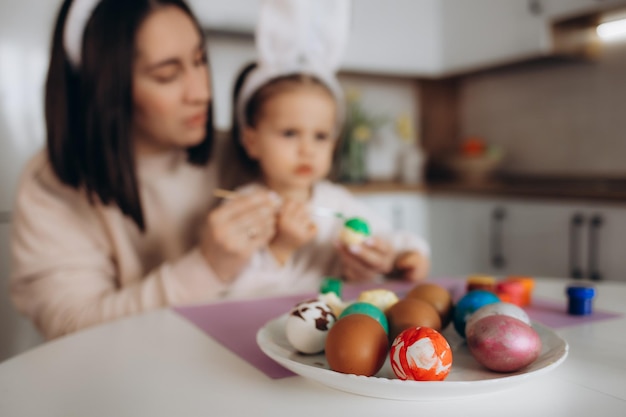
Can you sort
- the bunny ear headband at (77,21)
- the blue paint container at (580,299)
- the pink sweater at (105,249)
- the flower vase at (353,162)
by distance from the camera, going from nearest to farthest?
1. the blue paint container at (580,299)
2. the pink sweater at (105,249)
3. the bunny ear headband at (77,21)
4. the flower vase at (353,162)

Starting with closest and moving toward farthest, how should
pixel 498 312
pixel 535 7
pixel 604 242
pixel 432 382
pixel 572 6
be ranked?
pixel 432 382
pixel 498 312
pixel 604 242
pixel 572 6
pixel 535 7

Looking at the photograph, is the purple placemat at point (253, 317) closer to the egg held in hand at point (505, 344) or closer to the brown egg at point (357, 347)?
the brown egg at point (357, 347)

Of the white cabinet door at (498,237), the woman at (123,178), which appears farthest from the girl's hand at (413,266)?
the white cabinet door at (498,237)

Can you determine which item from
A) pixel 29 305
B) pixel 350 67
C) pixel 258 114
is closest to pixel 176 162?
pixel 258 114

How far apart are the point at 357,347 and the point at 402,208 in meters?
2.23

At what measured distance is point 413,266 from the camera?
1152 millimetres

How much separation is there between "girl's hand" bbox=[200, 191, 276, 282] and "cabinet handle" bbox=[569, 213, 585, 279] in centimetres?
147

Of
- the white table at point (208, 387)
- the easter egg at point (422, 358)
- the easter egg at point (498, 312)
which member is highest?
the easter egg at point (498, 312)

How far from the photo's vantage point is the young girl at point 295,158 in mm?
1230

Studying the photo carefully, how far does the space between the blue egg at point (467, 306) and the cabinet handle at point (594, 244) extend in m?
1.57

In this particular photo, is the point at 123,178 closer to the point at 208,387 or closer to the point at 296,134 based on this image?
the point at 296,134

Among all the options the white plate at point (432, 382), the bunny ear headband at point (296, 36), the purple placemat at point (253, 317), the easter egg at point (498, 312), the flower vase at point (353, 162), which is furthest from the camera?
the flower vase at point (353, 162)

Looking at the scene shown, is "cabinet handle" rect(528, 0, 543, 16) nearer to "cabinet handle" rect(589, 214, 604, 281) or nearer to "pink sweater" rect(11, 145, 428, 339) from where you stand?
"cabinet handle" rect(589, 214, 604, 281)

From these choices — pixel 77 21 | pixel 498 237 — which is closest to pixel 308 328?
pixel 77 21
